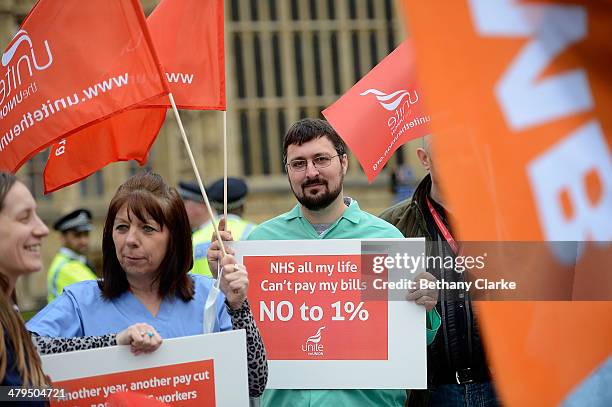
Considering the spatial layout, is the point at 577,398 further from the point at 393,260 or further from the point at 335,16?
the point at 335,16

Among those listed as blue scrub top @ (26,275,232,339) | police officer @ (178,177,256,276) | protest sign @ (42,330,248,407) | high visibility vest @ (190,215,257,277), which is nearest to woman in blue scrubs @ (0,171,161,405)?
protest sign @ (42,330,248,407)

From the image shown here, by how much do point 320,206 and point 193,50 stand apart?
0.81 meters

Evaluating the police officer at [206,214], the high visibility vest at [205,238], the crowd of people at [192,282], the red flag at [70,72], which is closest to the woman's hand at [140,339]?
the crowd of people at [192,282]

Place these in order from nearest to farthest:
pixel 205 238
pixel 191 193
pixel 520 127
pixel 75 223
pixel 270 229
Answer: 1. pixel 520 127
2. pixel 270 229
3. pixel 205 238
4. pixel 191 193
5. pixel 75 223

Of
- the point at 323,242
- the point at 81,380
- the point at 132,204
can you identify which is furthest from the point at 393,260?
the point at 81,380

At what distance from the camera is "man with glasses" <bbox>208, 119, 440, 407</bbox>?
338 cm

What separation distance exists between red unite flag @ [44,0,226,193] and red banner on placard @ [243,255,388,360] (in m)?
0.69

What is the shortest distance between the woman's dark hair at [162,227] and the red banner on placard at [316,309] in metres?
0.39

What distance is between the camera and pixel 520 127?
135cm

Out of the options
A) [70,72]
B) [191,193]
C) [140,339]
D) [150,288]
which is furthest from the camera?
[191,193]

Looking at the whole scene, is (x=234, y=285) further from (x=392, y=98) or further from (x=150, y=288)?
(x=392, y=98)

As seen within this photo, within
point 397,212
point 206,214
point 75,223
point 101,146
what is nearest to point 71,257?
point 75,223

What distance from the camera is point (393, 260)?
10.6ft

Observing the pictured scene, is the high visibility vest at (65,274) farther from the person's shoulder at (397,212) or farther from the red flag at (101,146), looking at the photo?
the person's shoulder at (397,212)
